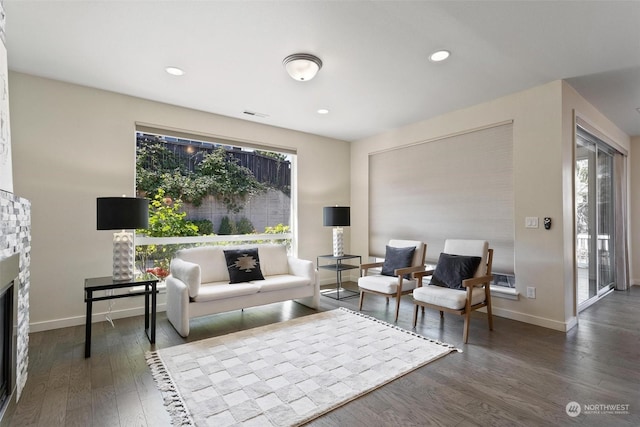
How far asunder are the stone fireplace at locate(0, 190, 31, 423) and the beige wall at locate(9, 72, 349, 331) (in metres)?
1.15

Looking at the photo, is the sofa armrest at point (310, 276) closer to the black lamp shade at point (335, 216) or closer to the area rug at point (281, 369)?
the area rug at point (281, 369)

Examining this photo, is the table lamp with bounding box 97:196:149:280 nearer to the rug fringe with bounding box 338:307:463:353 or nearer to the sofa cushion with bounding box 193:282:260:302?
the sofa cushion with bounding box 193:282:260:302

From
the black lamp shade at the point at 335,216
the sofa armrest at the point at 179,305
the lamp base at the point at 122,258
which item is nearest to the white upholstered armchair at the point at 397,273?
the black lamp shade at the point at 335,216

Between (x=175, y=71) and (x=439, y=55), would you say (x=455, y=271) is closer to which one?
(x=439, y=55)

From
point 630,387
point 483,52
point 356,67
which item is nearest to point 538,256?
point 630,387

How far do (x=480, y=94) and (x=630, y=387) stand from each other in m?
3.06

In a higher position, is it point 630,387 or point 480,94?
point 480,94

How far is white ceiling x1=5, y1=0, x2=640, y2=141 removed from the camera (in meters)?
2.25

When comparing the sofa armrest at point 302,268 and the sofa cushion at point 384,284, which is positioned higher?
the sofa armrest at point 302,268

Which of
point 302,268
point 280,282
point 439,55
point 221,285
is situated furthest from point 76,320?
point 439,55

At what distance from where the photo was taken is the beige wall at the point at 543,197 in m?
3.31

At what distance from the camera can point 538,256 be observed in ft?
11.4

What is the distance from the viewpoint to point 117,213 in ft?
9.59

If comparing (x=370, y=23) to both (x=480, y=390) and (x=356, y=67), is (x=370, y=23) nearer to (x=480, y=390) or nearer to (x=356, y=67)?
(x=356, y=67)
